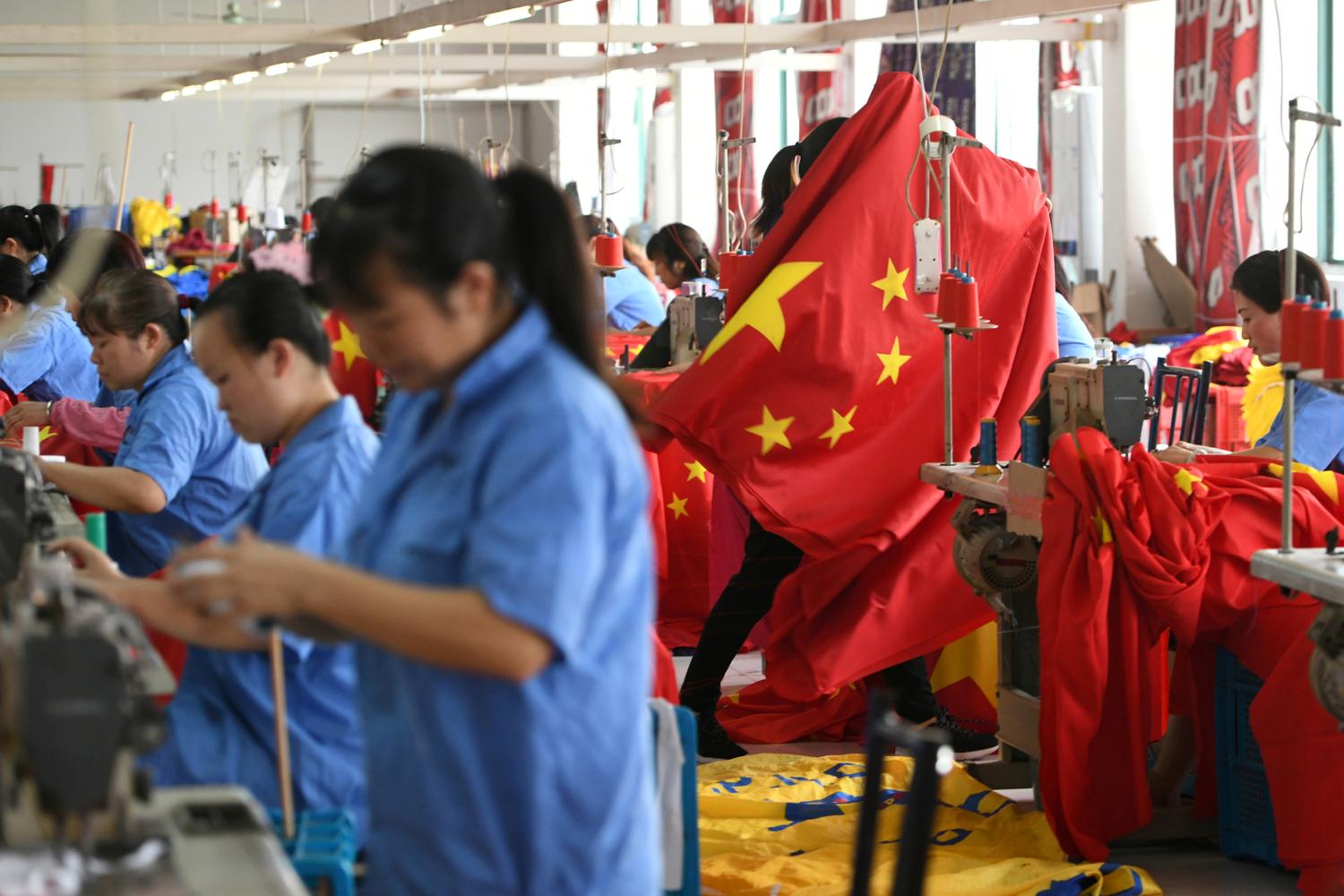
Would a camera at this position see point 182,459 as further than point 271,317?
Yes

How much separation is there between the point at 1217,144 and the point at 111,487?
7.11 m

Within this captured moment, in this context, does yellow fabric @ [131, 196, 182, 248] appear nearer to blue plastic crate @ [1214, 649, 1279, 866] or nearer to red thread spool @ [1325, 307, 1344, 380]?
blue plastic crate @ [1214, 649, 1279, 866]

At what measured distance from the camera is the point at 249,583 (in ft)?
4.66

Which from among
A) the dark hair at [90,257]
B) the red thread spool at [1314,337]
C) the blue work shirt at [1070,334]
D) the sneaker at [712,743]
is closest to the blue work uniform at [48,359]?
the dark hair at [90,257]

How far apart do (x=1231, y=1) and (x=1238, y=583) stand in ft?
20.0

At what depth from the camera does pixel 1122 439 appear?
359cm

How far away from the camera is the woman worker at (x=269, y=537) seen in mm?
2338

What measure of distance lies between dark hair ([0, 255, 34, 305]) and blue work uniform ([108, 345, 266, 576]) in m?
2.04

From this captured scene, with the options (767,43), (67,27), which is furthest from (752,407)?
(767,43)

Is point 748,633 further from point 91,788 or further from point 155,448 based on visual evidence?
point 91,788

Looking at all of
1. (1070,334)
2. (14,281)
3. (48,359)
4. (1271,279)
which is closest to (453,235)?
(1271,279)

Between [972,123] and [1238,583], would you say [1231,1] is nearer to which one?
[972,123]

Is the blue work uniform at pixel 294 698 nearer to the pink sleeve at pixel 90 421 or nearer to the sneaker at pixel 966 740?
the pink sleeve at pixel 90 421

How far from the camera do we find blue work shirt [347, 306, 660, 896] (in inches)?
58.1
